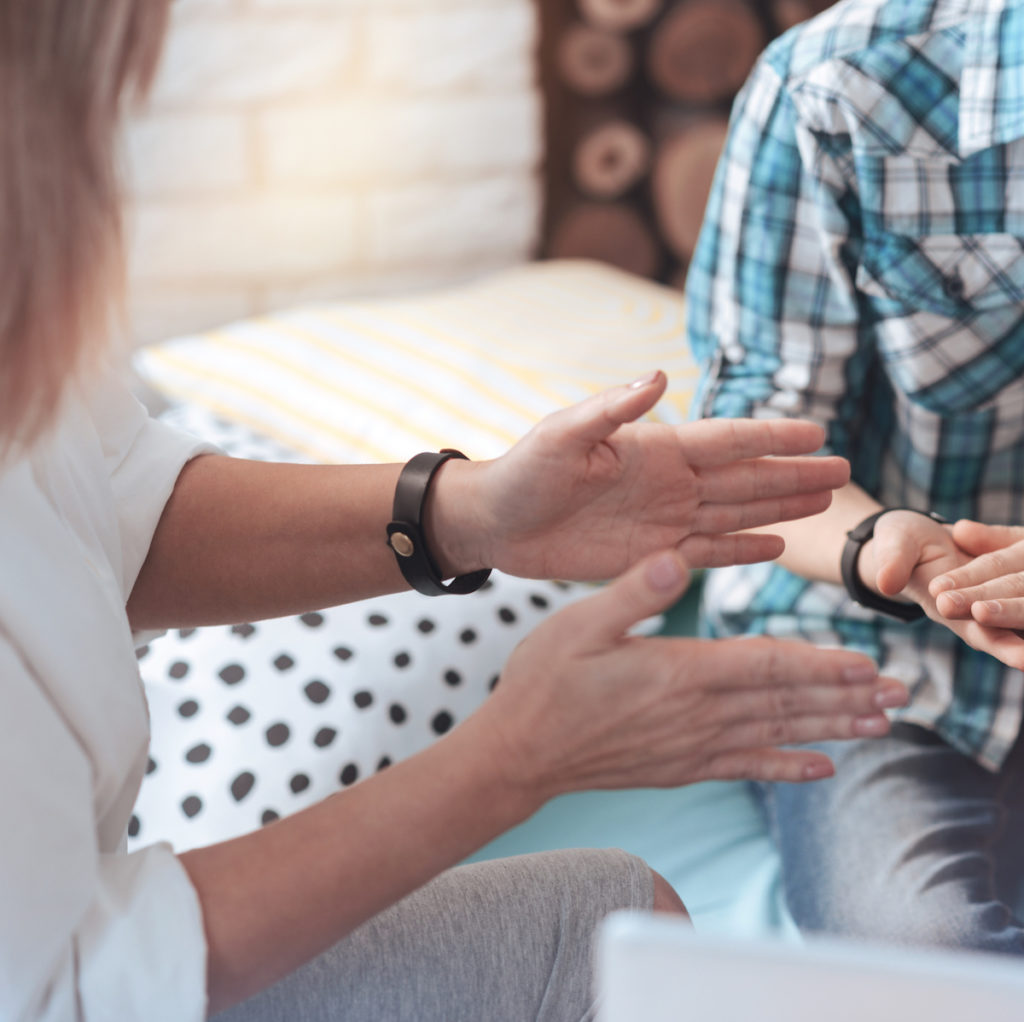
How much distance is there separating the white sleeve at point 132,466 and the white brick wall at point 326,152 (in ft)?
3.03

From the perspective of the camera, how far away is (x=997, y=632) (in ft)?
2.20

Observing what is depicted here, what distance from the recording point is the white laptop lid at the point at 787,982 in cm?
29

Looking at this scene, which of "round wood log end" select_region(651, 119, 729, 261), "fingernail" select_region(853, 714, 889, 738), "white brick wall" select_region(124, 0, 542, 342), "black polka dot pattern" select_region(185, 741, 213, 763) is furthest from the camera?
"round wood log end" select_region(651, 119, 729, 261)

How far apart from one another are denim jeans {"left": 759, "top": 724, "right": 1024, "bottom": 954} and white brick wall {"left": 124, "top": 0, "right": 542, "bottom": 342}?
3.54 ft

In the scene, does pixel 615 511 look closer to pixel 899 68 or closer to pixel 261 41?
pixel 899 68

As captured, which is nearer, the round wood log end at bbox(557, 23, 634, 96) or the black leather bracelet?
the black leather bracelet

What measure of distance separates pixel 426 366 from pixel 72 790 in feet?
2.73

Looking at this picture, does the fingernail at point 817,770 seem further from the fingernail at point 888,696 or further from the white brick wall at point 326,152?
the white brick wall at point 326,152

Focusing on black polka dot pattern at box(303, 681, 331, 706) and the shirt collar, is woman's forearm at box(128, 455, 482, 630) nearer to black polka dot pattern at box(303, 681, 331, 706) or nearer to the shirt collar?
black polka dot pattern at box(303, 681, 331, 706)

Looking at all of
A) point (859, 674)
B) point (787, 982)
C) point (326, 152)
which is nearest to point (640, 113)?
point (326, 152)

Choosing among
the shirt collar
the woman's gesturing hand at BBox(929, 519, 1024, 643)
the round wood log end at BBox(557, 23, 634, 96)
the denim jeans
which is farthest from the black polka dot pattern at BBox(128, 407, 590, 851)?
the round wood log end at BBox(557, 23, 634, 96)

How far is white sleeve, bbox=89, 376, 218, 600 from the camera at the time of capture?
67cm

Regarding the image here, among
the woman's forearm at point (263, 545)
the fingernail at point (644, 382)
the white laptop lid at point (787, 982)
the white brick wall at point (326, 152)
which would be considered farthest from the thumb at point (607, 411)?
the white brick wall at point (326, 152)

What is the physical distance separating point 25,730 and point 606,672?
0.26 metres
